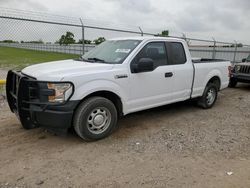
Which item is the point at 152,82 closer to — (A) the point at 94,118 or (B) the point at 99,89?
(B) the point at 99,89

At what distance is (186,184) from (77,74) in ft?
7.49

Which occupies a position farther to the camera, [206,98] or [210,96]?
[210,96]

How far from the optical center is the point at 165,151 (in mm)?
4090

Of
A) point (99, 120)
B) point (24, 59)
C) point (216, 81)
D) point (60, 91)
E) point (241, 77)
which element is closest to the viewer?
point (60, 91)

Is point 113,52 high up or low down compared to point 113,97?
up

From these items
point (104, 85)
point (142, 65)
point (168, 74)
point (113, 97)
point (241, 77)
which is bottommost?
point (113, 97)

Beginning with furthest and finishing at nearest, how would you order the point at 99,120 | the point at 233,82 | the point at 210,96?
the point at 233,82 → the point at 210,96 → the point at 99,120

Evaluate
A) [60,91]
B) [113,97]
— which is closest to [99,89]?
[113,97]

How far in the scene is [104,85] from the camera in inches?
169

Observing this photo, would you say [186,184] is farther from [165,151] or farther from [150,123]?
[150,123]

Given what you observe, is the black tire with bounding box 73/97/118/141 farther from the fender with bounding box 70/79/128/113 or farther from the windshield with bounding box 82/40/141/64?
the windshield with bounding box 82/40/141/64

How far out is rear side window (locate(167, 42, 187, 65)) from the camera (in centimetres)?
553

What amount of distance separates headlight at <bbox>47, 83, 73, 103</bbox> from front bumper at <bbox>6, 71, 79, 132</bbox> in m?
0.06

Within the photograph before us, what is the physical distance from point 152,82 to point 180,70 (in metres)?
0.93
